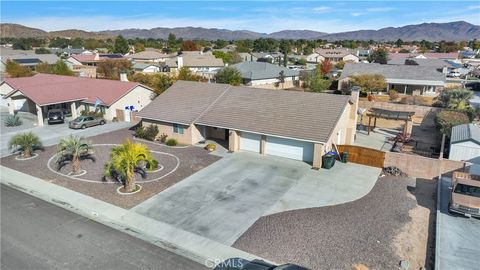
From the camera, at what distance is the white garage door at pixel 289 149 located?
24.5 meters

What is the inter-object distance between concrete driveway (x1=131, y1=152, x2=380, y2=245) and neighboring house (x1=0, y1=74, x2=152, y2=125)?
1862cm

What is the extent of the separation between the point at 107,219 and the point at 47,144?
15.9 metres

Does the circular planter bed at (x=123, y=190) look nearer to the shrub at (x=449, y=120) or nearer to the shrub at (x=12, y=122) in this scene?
the shrub at (x=12, y=122)

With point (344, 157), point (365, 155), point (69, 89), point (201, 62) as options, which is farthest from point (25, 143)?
point (201, 62)

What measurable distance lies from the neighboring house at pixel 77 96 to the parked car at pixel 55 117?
0.74m

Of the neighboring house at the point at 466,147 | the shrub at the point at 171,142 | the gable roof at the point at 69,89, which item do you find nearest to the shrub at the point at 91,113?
the gable roof at the point at 69,89

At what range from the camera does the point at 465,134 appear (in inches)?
928

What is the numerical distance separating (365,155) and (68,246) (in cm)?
1930

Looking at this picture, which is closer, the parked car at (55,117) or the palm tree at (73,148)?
the palm tree at (73,148)

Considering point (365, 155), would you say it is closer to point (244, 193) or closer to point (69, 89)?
point (244, 193)

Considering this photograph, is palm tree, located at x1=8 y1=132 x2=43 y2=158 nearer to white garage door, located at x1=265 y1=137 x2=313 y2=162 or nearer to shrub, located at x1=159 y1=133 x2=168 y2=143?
shrub, located at x1=159 y1=133 x2=168 y2=143

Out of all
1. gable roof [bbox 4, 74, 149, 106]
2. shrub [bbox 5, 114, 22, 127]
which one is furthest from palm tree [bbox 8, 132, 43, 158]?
shrub [bbox 5, 114, 22, 127]

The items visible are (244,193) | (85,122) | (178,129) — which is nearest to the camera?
(244,193)

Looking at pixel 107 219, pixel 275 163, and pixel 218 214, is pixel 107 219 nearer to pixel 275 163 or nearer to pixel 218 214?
pixel 218 214
